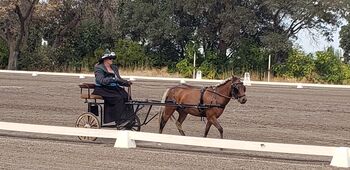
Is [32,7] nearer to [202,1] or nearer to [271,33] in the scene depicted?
[202,1]

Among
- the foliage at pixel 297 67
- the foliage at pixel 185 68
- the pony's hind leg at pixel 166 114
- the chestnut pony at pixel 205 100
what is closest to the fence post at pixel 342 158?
the chestnut pony at pixel 205 100

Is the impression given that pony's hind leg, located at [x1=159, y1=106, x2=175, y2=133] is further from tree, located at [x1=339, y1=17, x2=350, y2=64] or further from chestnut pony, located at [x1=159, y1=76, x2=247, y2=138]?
tree, located at [x1=339, y1=17, x2=350, y2=64]

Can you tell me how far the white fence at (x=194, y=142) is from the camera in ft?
36.7

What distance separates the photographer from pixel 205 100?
13.3m

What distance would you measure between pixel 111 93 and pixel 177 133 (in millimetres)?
2471

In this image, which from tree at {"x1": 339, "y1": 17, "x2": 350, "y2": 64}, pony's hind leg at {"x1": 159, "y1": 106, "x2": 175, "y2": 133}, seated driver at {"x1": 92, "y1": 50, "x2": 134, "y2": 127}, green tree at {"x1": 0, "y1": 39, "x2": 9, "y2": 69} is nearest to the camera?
seated driver at {"x1": 92, "y1": 50, "x2": 134, "y2": 127}

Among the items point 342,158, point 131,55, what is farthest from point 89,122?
point 131,55

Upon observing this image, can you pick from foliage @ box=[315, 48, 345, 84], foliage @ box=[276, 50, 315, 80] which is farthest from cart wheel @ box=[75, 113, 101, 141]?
foliage @ box=[315, 48, 345, 84]

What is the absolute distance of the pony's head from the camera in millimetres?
12984

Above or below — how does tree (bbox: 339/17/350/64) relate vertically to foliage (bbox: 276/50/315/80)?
above

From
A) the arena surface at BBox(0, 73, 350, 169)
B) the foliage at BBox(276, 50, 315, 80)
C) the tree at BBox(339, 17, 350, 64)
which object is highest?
the tree at BBox(339, 17, 350, 64)

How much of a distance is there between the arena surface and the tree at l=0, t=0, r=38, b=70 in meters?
22.8

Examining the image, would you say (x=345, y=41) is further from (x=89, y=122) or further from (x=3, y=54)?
(x=89, y=122)

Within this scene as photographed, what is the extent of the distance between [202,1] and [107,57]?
3671 cm
